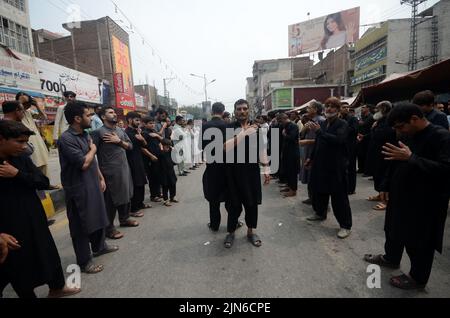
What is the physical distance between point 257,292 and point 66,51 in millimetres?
33054

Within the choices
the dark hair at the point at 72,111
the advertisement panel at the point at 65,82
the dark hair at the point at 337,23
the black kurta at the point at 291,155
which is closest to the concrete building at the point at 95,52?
the advertisement panel at the point at 65,82

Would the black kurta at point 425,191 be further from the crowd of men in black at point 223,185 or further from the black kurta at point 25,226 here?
the black kurta at point 25,226

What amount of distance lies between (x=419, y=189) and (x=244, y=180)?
1.81 metres

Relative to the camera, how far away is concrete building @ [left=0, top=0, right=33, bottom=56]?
1238 cm

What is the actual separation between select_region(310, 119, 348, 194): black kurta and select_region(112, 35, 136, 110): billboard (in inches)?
958

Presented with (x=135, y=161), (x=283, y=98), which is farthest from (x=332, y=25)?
(x=135, y=161)

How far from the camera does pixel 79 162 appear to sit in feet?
8.98

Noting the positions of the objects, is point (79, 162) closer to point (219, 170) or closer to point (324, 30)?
point (219, 170)

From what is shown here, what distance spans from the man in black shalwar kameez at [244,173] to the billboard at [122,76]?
950 inches

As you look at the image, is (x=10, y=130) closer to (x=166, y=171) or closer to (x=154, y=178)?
(x=166, y=171)

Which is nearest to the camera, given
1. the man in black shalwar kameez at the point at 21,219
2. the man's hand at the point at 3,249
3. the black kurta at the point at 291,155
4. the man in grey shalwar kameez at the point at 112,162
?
the man's hand at the point at 3,249

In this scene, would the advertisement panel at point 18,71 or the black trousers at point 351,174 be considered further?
the advertisement panel at point 18,71

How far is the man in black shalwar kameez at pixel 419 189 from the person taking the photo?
2211mm
